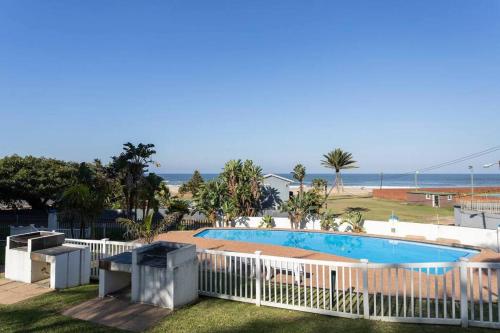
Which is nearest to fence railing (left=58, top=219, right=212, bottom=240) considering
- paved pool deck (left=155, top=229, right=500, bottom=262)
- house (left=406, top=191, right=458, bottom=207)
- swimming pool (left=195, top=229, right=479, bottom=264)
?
swimming pool (left=195, top=229, right=479, bottom=264)

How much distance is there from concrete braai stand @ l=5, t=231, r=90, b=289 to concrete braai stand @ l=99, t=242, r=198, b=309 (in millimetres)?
1572

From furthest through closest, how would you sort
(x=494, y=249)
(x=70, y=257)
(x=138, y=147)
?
(x=138, y=147) → (x=494, y=249) → (x=70, y=257)

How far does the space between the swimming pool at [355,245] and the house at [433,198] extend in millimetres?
16868

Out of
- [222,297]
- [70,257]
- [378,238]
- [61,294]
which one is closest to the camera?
[222,297]

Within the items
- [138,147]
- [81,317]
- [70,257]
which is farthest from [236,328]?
[138,147]

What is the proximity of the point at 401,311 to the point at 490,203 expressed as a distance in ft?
53.2

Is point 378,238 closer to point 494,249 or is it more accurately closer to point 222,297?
point 494,249

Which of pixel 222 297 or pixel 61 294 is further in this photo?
pixel 61 294

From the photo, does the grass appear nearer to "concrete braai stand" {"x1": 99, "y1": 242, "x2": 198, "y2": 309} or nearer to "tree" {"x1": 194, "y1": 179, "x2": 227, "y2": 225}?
"concrete braai stand" {"x1": 99, "y1": 242, "x2": 198, "y2": 309}

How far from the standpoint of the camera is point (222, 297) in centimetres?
701

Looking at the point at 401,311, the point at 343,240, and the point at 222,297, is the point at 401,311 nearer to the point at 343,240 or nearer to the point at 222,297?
the point at 222,297

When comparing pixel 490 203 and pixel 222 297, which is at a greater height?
pixel 490 203

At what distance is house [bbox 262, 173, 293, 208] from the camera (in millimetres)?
26609

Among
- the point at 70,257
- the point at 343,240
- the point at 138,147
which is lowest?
the point at 343,240
